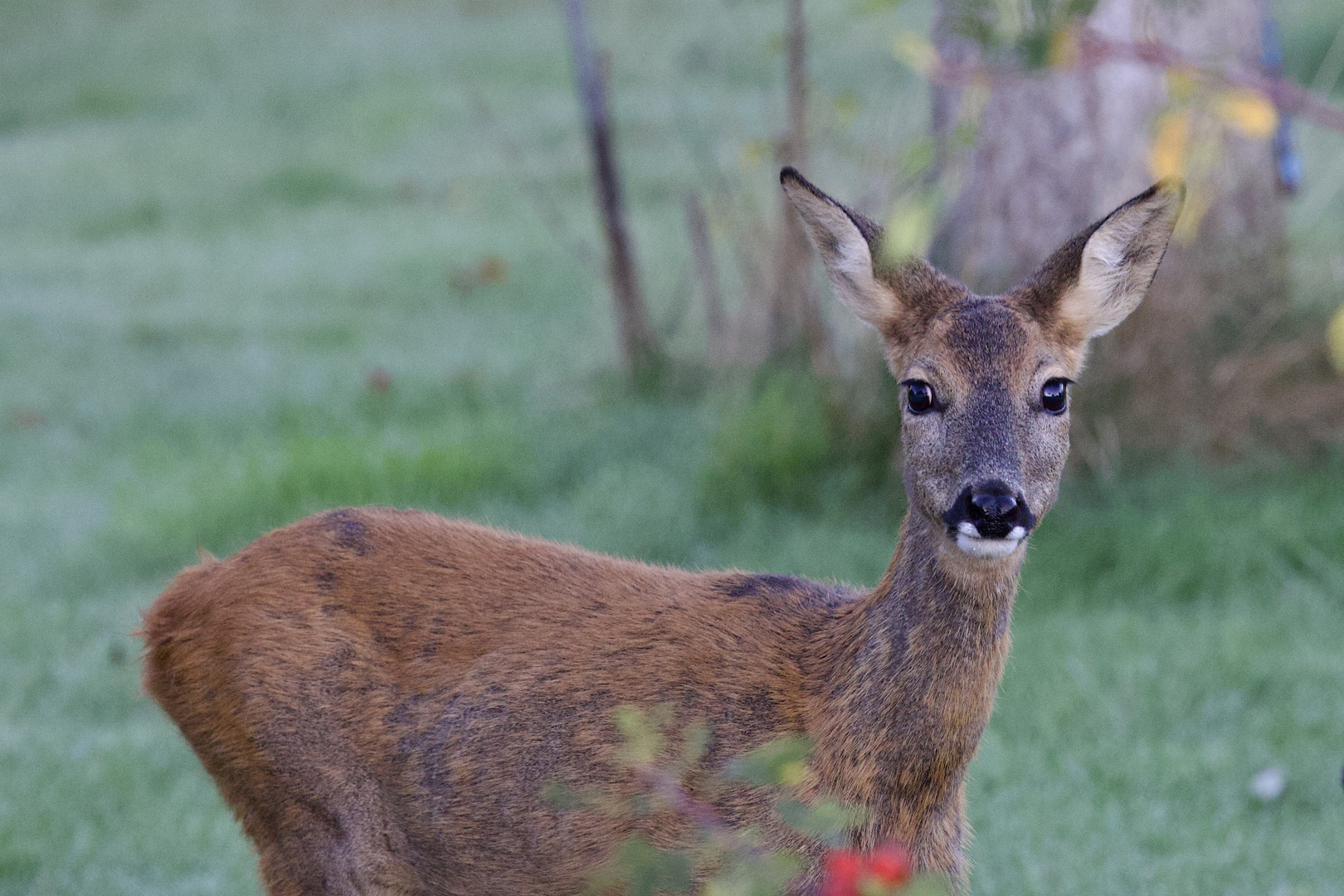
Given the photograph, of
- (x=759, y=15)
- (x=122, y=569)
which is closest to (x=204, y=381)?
(x=122, y=569)

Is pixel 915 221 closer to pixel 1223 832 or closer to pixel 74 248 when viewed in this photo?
pixel 1223 832

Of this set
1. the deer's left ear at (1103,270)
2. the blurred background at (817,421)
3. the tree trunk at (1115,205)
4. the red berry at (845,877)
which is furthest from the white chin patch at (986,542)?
the tree trunk at (1115,205)

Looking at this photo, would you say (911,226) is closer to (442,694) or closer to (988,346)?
(988,346)

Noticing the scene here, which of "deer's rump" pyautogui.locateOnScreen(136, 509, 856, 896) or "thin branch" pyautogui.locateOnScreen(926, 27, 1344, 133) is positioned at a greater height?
"thin branch" pyautogui.locateOnScreen(926, 27, 1344, 133)

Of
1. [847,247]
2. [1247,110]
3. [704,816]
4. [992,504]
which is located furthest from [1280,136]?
[704,816]

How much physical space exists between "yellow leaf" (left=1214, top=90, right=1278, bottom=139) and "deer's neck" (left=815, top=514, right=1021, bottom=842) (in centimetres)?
112

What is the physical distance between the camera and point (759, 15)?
59.8 ft

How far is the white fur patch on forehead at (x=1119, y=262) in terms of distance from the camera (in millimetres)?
3385

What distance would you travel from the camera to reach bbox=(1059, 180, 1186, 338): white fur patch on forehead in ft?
11.1

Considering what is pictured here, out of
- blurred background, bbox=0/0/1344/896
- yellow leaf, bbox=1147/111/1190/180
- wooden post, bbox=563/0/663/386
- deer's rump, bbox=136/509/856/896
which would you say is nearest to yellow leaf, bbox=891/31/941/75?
blurred background, bbox=0/0/1344/896

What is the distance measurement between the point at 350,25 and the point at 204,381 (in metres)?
10.9

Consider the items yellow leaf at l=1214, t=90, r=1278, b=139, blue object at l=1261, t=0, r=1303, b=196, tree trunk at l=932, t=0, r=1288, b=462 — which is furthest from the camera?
tree trunk at l=932, t=0, r=1288, b=462

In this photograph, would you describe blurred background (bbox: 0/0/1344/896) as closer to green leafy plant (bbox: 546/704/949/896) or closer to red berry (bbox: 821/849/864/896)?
green leafy plant (bbox: 546/704/949/896)

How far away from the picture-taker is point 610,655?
11.4 ft
